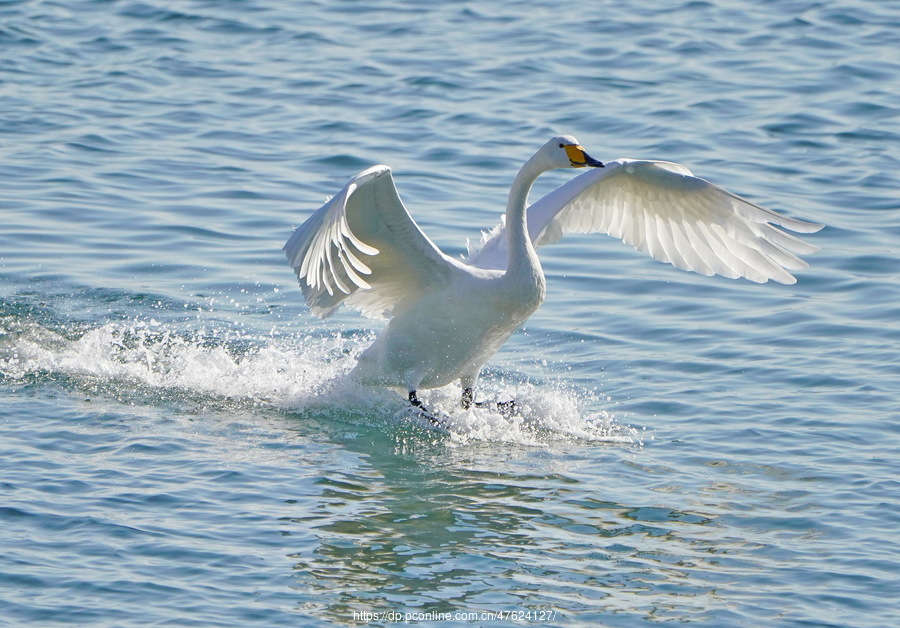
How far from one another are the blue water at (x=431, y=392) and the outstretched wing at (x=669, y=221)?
0.99m

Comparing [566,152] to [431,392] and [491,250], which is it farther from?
[431,392]

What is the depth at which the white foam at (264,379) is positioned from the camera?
986 centimetres

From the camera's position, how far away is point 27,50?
19094mm

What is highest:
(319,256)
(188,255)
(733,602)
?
(319,256)

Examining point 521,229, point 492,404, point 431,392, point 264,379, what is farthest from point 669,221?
point 264,379

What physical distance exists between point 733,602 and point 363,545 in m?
1.92

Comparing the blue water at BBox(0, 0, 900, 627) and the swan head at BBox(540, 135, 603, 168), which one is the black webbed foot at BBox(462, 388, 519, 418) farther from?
the swan head at BBox(540, 135, 603, 168)

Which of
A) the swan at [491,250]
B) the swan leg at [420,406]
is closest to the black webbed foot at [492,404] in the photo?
the swan at [491,250]

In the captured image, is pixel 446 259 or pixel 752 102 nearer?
pixel 446 259

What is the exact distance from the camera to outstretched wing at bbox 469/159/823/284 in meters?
9.78

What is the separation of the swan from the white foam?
0.26m

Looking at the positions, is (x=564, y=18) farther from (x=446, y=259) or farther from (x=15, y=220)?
(x=446, y=259)

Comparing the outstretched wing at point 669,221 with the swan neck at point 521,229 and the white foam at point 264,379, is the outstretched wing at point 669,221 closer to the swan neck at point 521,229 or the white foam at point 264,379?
the swan neck at point 521,229

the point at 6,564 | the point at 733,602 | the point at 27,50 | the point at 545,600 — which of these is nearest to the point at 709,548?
the point at 733,602
